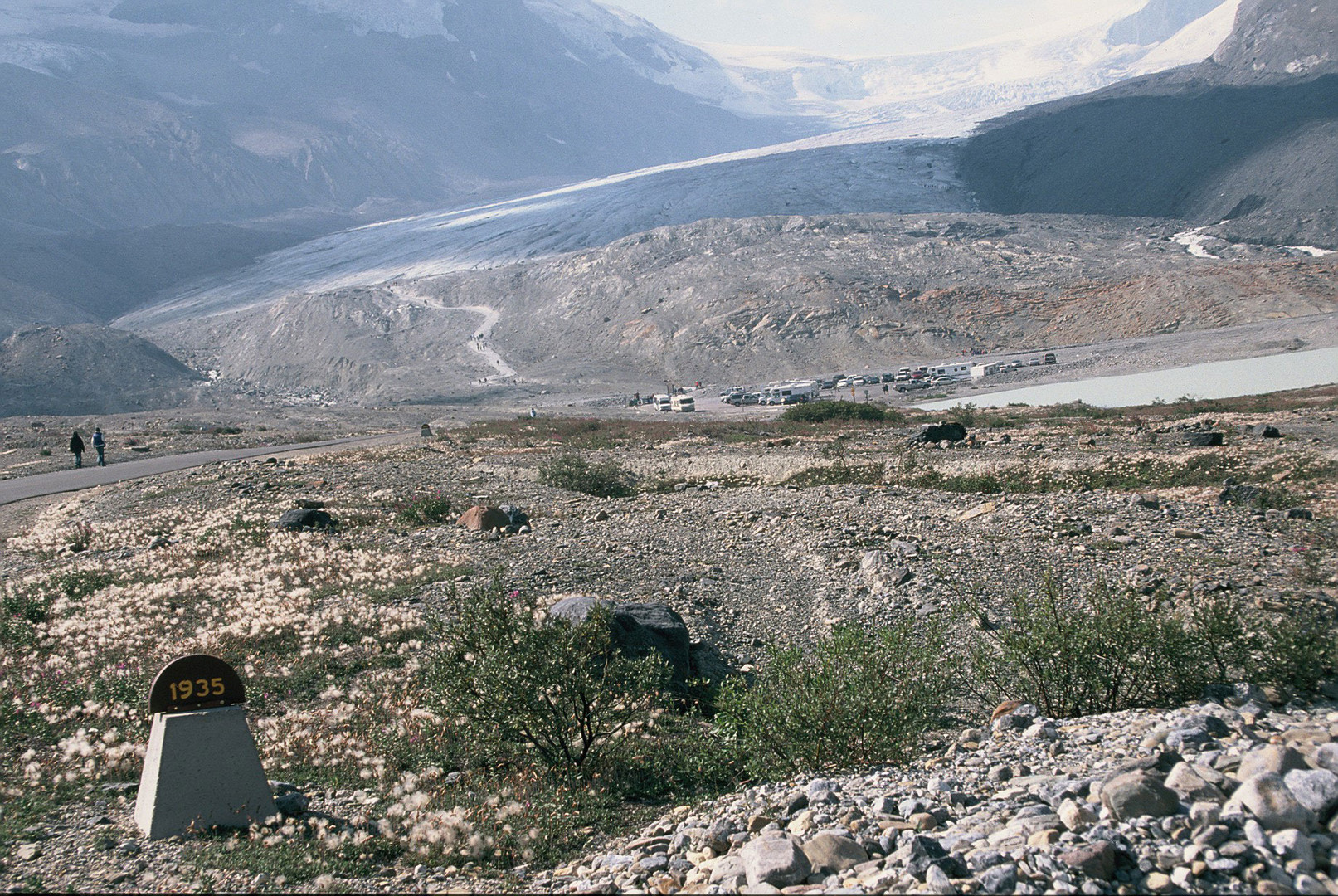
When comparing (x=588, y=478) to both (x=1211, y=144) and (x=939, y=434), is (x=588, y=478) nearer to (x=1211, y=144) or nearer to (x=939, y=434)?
(x=939, y=434)

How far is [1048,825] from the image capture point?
432 centimetres

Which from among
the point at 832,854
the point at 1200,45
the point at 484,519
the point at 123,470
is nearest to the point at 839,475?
the point at 484,519

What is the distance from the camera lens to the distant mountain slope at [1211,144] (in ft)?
284

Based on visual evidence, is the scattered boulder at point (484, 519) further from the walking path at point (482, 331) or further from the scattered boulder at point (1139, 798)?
the walking path at point (482, 331)

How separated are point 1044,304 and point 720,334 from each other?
2785 centimetres

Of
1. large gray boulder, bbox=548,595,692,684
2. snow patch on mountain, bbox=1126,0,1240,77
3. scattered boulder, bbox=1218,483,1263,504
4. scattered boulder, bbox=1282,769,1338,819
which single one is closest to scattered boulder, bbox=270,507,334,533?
large gray boulder, bbox=548,595,692,684

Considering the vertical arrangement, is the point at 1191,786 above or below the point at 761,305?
below

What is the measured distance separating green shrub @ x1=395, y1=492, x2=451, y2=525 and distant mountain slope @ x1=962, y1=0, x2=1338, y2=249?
90312 millimetres

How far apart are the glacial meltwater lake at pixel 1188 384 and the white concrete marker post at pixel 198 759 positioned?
4097 centimetres

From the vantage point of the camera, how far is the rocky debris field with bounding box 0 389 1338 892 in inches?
169

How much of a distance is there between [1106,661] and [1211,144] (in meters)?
113

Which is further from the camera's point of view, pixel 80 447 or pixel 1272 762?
pixel 80 447

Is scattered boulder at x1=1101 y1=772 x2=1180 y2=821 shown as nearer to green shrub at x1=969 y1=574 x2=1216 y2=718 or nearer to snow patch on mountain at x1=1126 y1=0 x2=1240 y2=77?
green shrub at x1=969 y1=574 x2=1216 y2=718

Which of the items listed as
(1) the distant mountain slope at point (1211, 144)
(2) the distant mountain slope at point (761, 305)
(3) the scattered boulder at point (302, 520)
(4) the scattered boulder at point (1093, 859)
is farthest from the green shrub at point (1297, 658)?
(1) the distant mountain slope at point (1211, 144)
